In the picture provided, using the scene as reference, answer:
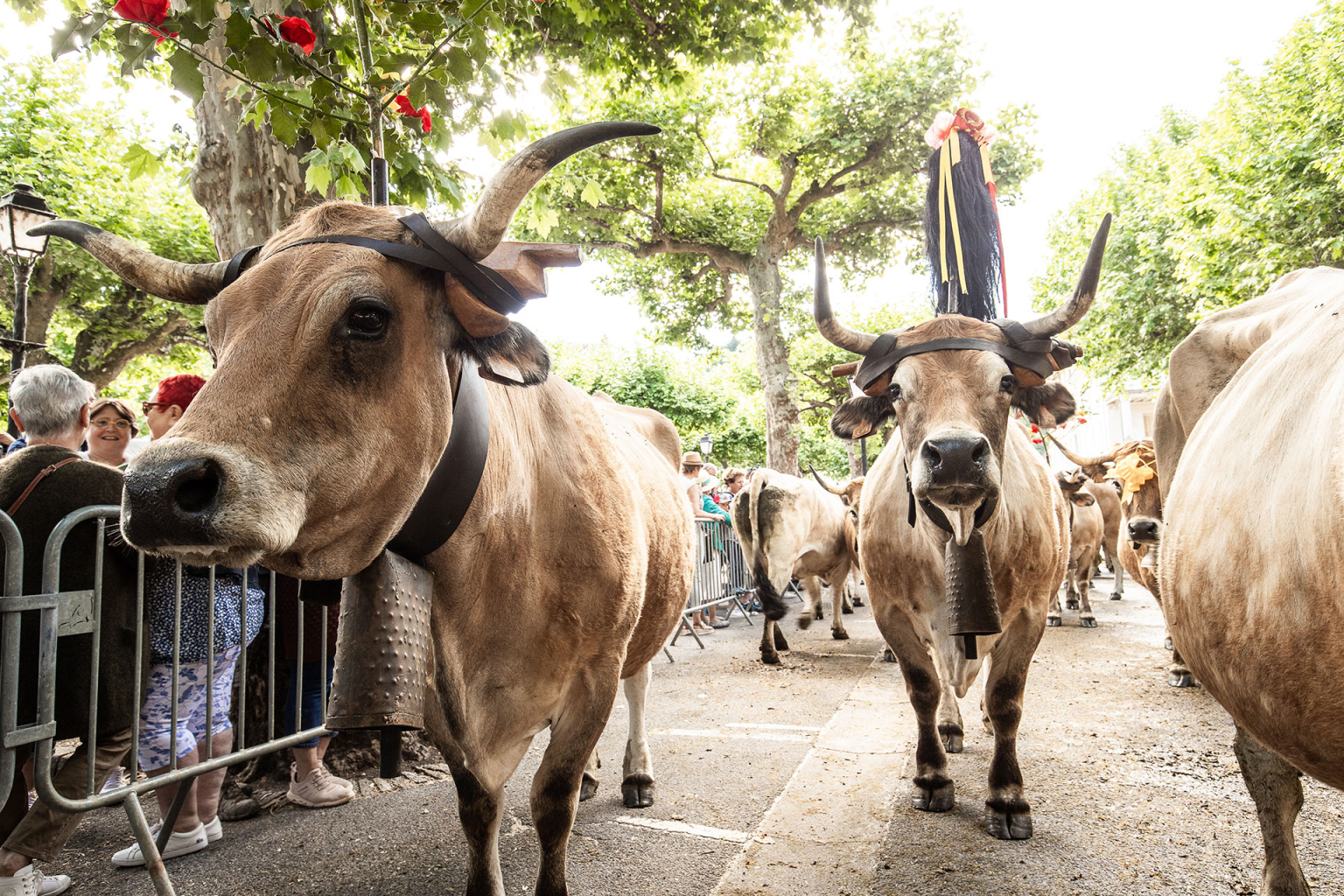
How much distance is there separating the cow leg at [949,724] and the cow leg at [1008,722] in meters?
0.99

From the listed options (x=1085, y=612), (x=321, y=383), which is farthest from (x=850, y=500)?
(x=321, y=383)

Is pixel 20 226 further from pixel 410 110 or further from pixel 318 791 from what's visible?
pixel 318 791

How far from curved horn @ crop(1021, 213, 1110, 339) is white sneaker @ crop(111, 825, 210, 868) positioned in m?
4.57

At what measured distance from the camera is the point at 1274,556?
5.16 ft

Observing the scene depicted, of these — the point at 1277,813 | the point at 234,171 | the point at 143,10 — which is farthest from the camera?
the point at 234,171

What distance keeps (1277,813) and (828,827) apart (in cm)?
180

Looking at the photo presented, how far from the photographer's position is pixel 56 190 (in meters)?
14.5

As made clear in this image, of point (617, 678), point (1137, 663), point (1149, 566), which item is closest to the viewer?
point (617, 678)

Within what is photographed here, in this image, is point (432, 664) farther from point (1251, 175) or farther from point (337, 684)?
point (1251, 175)

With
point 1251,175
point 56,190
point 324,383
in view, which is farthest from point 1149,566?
point 56,190

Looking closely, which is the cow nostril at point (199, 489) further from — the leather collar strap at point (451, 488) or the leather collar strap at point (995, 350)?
the leather collar strap at point (995, 350)

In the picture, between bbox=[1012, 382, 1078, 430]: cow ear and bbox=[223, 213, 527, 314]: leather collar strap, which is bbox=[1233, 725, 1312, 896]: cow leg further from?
bbox=[223, 213, 527, 314]: leather collar strap

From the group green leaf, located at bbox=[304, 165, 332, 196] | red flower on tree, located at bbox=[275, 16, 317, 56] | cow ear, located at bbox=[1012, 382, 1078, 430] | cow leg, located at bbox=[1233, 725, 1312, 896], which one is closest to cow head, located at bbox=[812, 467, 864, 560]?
cow ear, located at bbox=[1012, 382, 1078, 430]

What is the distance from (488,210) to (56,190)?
58.7 feet
